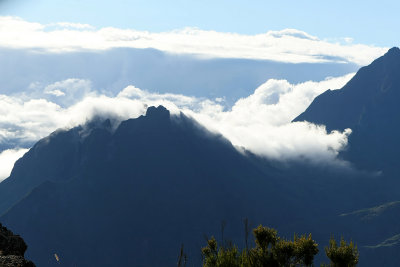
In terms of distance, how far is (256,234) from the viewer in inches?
2458

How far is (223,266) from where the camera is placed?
53.4m

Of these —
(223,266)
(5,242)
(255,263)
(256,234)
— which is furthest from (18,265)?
(256,234)

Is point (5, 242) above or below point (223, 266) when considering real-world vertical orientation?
above

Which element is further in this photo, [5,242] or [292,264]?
[292,264]

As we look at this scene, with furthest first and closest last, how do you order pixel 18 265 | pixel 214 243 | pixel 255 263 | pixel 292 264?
pixel 214 243 → pixel 292 264 → pixel 255 263 → pixel 18 265

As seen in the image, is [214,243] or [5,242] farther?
[214,243]

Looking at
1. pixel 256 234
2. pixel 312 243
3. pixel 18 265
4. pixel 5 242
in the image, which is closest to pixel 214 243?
pixel 256 234

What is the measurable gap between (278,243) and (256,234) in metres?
3.58

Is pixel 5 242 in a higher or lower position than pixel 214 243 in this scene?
higher

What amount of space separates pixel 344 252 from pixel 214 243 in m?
15.9

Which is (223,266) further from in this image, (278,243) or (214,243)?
(214,243)

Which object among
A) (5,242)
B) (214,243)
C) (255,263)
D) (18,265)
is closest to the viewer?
(18,265)

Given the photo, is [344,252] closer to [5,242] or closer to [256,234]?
[256,234]

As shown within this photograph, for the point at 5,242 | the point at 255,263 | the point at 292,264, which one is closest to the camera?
the point at 5,242
